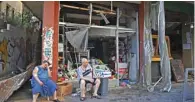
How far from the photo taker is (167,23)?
45.3ft

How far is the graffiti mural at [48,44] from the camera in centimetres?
880

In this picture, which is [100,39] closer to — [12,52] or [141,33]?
[141,33]

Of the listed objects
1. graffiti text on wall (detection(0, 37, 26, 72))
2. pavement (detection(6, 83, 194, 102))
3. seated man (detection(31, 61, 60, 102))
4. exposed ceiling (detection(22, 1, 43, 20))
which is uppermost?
exposed ceiling (detection(22, 1, 43, 20))

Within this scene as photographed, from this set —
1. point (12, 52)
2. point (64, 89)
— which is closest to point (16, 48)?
point (12, 52)

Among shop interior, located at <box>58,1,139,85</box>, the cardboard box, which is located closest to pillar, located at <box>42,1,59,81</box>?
the cardboard box

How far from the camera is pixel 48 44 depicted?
8.82 meters

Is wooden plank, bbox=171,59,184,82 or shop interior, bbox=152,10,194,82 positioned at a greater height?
shop interior, bbox=152,10,194,82

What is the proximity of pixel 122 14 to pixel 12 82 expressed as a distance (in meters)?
5.11

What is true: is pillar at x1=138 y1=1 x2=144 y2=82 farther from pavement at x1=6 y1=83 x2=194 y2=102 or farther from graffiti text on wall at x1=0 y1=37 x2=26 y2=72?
graffiti text on wall at x1=0 y1=37 x2=26 y2=72

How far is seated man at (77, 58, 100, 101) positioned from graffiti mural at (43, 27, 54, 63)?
1.09 m

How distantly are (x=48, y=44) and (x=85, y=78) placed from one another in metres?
1.62

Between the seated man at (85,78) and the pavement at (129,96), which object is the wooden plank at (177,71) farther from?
the seated man at (85,78)

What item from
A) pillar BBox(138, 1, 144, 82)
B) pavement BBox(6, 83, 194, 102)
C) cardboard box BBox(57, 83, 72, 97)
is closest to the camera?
pavement BBox(6, 83, 194, 102)

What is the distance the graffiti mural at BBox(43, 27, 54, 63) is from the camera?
28.9 ft
